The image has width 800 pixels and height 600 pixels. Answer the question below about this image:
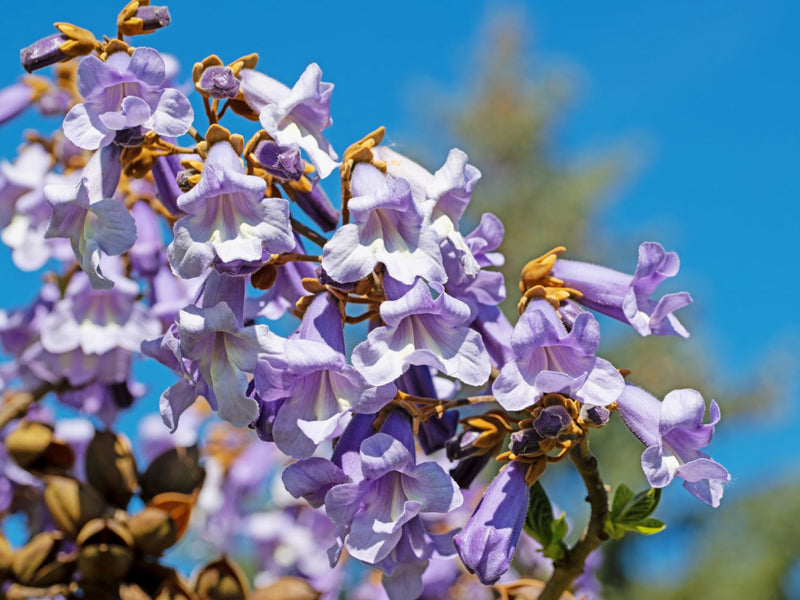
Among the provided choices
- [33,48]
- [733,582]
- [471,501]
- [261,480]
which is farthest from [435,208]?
[733,582]

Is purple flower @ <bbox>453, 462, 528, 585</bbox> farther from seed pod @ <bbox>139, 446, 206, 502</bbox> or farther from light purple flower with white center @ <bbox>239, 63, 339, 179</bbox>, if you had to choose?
seed pod @ <bbox>139, 446, 206, 502</bbox>

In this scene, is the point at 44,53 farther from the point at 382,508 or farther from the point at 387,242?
the point at 382,508

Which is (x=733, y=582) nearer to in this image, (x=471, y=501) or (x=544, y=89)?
(x=544, y=89)

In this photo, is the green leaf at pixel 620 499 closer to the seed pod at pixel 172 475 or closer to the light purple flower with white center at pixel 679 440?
the light purple flower with white center at pixel 679 440

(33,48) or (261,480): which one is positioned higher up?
(33,48)

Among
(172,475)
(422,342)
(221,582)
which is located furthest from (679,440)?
(172,475)
